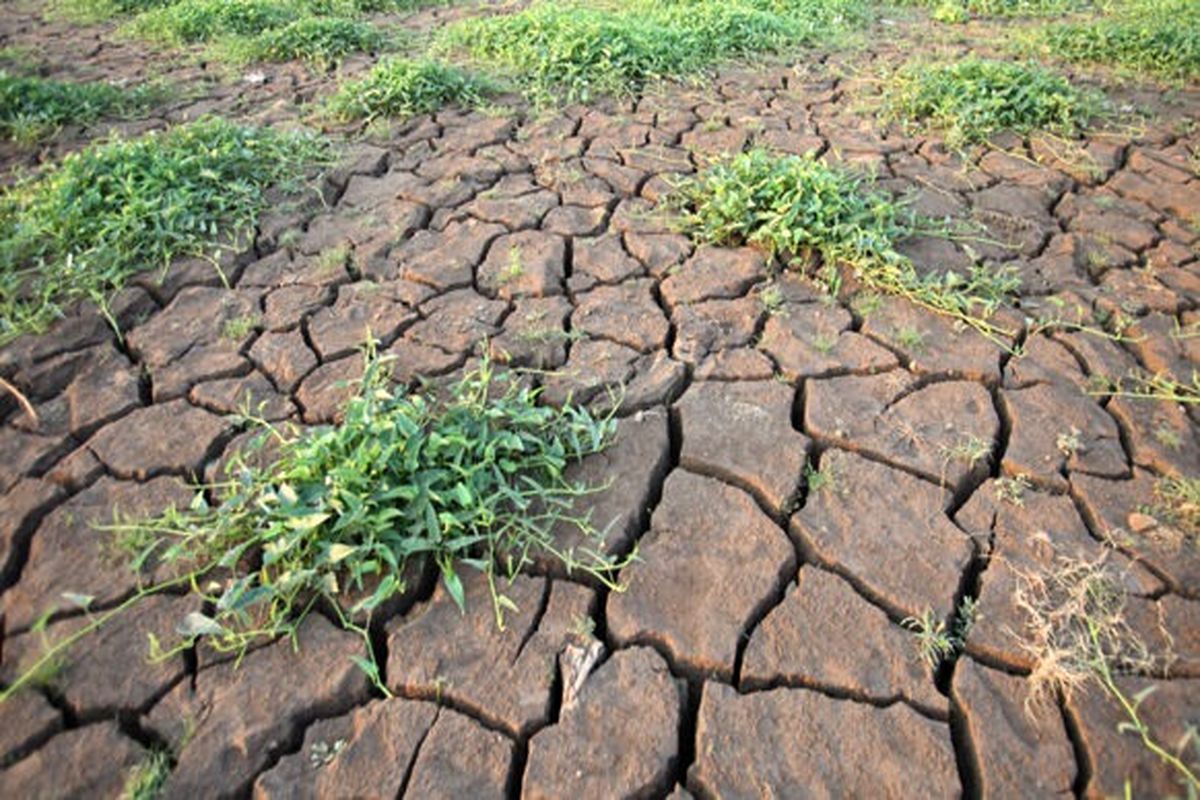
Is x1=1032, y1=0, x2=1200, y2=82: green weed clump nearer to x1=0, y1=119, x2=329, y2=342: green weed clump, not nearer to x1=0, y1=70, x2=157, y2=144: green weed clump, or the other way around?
x1=0, y1=119, x2=329, y2=342: green weed clump

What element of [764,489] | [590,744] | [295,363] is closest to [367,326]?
[295,363]

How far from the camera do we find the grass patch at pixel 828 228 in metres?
2.78

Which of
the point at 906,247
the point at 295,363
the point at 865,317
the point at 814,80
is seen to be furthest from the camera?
the point at 814,80

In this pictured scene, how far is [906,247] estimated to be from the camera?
3.04m

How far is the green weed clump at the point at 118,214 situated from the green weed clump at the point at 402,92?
81 centimetres

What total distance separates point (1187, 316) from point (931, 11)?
16.0 feet

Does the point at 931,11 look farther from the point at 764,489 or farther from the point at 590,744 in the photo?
the point at 590,744

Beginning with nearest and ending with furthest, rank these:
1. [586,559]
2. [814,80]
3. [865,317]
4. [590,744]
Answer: [590,744]
[586,559]
[865,317]
[814,80]

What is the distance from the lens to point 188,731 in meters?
1.56

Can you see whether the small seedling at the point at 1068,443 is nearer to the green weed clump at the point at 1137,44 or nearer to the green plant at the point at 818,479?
the green plant at the point at 818,479

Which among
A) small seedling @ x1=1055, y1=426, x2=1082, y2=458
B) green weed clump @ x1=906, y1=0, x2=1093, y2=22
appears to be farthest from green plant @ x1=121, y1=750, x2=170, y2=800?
green weed clump @ x1=906, y1=0, x2=1093, y2=22

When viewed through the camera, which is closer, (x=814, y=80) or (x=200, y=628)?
(x=200, y=628)

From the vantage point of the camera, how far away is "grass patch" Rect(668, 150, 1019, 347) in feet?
9.12

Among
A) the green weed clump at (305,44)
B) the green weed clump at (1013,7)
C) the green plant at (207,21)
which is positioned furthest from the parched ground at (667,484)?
the green weed clump at (1013,7)
